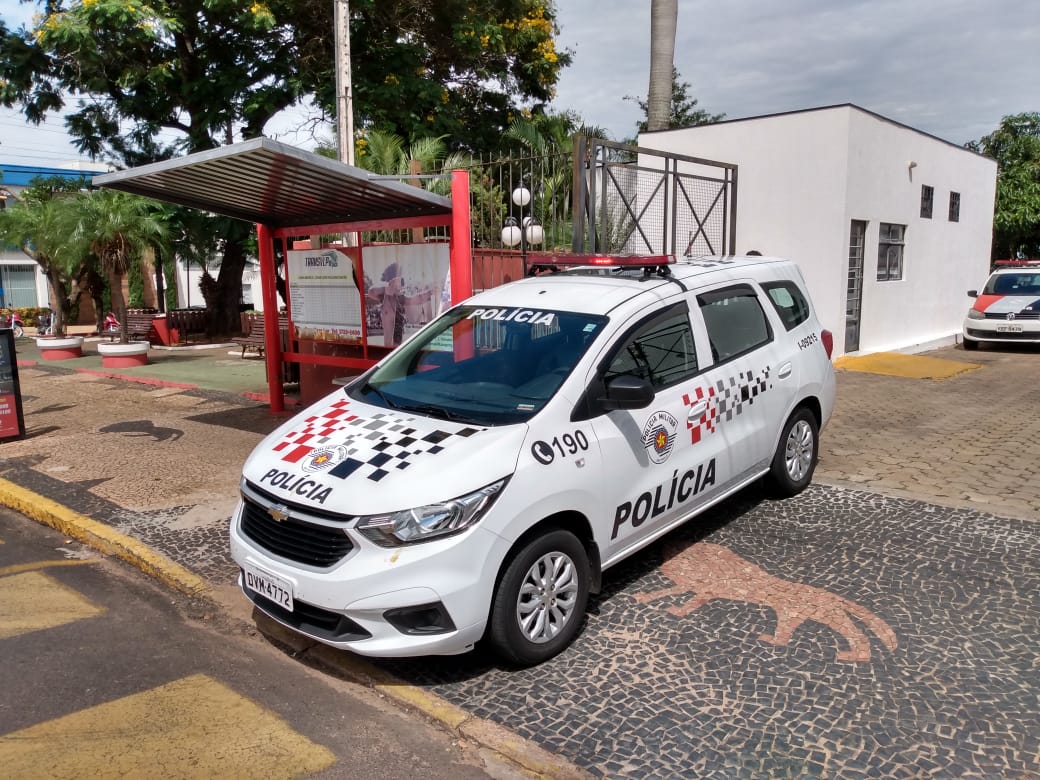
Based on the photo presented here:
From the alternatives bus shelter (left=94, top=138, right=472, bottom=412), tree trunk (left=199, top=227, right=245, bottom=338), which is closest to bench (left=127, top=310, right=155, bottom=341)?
tree trunk (left=199, top=227, right=245, bottom=338)

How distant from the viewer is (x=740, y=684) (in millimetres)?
3543

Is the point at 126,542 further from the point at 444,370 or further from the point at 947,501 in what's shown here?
the point at 947,501

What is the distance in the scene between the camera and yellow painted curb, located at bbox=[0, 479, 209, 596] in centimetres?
482

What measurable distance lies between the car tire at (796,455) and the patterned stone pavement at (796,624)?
0.16 metres

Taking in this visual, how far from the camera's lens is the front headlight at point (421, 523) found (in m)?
3.38

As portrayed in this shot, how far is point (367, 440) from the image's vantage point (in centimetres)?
387

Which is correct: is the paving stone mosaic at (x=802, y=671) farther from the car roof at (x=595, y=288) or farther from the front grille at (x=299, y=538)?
the car roof at (x=595, y=288)

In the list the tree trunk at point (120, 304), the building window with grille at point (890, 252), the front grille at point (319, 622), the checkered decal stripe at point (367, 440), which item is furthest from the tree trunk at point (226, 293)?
the front grille at point (319, 622)

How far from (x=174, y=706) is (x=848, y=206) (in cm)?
1186

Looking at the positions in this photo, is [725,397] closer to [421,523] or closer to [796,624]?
[796,624]

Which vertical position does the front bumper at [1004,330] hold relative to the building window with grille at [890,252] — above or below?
below

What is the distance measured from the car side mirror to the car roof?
0.58m

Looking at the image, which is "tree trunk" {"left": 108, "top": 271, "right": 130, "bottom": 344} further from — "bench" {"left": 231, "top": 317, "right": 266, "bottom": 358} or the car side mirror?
the car side mirror

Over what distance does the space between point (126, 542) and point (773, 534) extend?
14.1 ft
